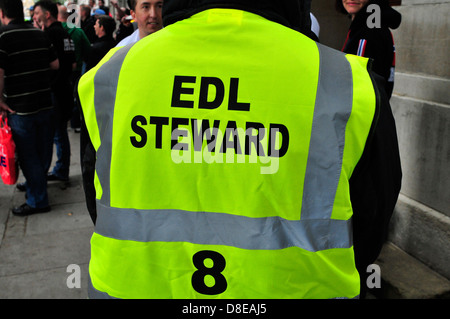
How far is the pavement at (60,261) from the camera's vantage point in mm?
3649

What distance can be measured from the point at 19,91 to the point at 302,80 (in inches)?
168

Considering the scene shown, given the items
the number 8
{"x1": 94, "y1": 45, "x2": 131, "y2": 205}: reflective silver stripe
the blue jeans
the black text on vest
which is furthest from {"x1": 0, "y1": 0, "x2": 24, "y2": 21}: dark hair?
the number 8

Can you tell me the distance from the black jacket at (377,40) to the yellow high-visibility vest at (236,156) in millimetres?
2245

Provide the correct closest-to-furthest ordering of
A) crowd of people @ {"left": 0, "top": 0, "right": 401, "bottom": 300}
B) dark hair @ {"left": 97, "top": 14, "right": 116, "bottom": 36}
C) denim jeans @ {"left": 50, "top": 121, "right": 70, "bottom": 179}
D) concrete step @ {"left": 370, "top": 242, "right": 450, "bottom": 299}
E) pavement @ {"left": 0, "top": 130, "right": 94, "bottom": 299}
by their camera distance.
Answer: crowd of people @ {"left": 0, "top": 0, "right": 401, "bottom": 300}, concrete step @ {"left": 370, "top": 242, "right": 450, "bottom": 299}, pavement @ {"left": 0, "top": 130, "right": 94, "bottom": 299}, denim jeans @ {"left": 50, "top": 121, "right": 70, "bottom": 179}, dark hair @ {"left": 97, "top": 14, "right": 116, "bottom": 36}

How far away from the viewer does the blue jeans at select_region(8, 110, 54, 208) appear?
5199mm

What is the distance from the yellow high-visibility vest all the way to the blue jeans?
402cm

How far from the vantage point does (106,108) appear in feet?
5.04

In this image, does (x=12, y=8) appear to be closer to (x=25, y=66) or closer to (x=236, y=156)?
(x=25, y=66)

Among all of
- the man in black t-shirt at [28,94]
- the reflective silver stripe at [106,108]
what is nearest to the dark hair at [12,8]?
the man in black t-shirt at [28,94]

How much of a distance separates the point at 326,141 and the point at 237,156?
25 cm

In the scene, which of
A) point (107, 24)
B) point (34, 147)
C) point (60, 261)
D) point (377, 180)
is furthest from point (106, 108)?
point (107, 24)

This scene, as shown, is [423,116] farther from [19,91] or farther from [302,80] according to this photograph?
[19,91]

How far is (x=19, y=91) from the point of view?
16.7ft

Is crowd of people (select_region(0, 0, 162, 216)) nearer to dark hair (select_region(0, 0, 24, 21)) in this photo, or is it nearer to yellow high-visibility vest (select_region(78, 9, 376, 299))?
dark hair (select_region(0, 0, 24, 21))
